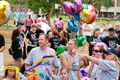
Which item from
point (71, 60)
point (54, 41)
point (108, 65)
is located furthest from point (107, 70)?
point (54, 41)

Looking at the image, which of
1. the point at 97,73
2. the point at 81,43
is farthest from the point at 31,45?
the point at 97,73

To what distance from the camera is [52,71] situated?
23.9 ft

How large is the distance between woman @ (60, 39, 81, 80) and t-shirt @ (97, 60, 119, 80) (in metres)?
0.99

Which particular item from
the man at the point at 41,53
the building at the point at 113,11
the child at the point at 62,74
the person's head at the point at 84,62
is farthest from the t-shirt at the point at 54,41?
the building at the point at 113,11

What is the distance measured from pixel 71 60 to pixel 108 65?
1.36 meters

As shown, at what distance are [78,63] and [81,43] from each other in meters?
2.70

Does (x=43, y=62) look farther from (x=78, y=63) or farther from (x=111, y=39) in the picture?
(x=111, y=39)

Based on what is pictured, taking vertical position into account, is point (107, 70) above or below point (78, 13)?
below

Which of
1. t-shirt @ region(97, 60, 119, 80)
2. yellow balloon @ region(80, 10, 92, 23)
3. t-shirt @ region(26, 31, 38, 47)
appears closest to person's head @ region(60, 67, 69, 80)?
t-shirt @ region(97, 60, 119, 80)

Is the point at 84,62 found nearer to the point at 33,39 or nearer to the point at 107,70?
the point at 107,70

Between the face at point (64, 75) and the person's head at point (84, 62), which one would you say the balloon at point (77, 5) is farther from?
the face at point (64, 75)

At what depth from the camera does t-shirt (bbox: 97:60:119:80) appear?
578 cm

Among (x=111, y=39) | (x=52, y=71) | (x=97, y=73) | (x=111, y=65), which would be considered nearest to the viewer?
(x=111, y=65)

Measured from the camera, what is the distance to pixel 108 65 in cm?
578
